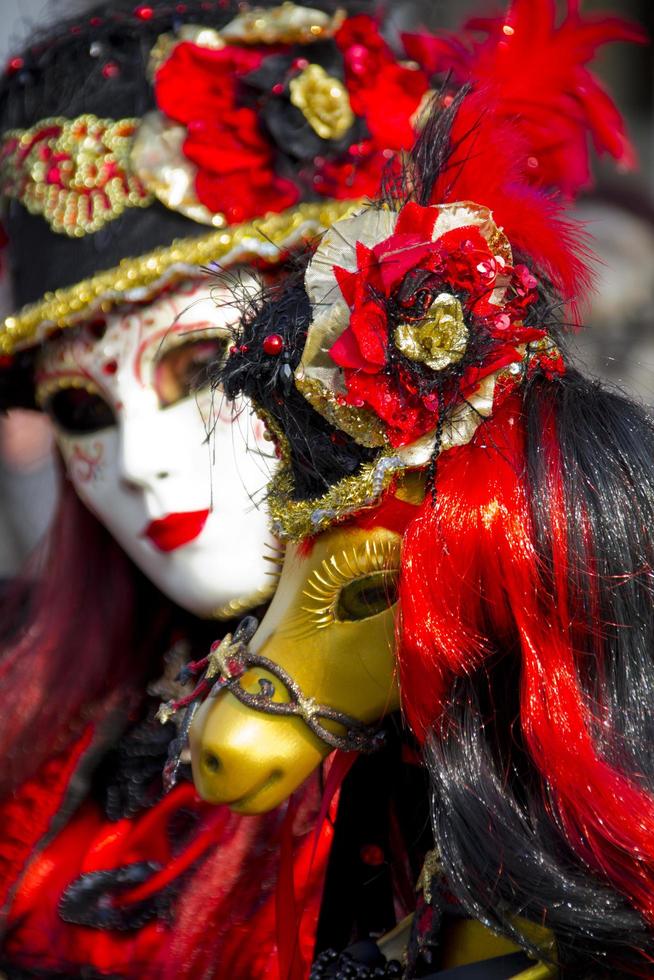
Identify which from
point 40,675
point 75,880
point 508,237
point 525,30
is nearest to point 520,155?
point 508,237

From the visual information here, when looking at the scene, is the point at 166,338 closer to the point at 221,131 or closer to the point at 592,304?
the point at 221,131

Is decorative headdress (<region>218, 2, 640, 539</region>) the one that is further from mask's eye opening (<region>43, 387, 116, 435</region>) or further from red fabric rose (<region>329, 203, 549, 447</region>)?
mask's eye opening (<region>43, 387, 116, 435</region>)

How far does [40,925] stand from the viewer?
150cm

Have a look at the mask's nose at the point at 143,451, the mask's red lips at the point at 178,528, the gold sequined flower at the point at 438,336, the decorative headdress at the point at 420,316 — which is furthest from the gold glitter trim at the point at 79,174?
the gold sequined flower at the point at 438,336

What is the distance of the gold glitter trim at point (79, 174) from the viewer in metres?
1.55

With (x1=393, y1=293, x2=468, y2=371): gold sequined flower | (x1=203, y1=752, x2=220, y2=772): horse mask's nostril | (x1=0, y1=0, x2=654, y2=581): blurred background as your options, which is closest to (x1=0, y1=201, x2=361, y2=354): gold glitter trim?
(x1=0, y1=0, x2=654, y2=581): blurred background

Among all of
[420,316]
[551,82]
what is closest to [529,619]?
[420,316]

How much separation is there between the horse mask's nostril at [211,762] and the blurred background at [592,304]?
44 centimetres

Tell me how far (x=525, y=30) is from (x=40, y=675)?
1.13 meters

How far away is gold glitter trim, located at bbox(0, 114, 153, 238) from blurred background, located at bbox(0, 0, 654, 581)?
0.62ft

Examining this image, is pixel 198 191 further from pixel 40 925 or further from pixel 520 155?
pixel 40 925

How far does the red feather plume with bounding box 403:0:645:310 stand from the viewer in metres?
0.98

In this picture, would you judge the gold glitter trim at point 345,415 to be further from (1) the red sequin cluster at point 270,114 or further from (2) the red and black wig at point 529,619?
(1) the red sequin cluster at point 270,114

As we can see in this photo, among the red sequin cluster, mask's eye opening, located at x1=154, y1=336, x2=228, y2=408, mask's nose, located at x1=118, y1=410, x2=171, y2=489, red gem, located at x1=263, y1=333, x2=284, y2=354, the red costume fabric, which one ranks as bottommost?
the red costume fabric
